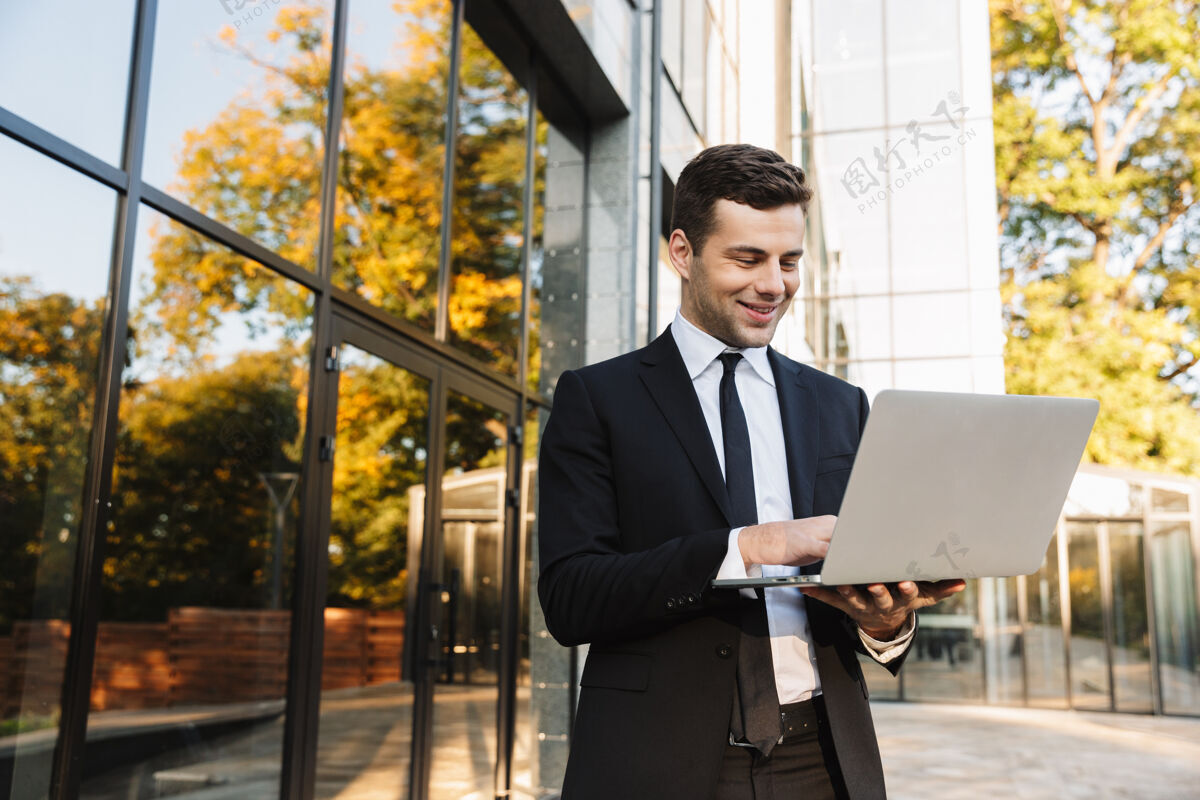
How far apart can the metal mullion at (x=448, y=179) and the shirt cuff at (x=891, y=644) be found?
3909 millimetres

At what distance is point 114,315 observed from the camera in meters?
2.81

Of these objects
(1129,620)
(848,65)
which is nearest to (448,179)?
(848,65)

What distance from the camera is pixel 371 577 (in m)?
4.45

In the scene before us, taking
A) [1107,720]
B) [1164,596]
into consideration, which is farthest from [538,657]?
[1164,596]

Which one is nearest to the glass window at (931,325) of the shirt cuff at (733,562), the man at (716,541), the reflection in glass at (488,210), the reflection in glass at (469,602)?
the reflection in glass at (488,210)

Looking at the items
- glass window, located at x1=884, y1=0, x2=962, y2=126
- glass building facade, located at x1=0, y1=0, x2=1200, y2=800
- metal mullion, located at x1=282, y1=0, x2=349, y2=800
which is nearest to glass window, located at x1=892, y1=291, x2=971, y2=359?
glass window, located at x1=884, y1=0, x2=962, y2=126

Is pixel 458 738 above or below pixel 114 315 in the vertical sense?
below

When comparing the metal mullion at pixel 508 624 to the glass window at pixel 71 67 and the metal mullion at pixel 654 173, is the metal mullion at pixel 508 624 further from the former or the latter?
the glass window at pixel 71 67

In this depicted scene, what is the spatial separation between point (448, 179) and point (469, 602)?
2084 mm

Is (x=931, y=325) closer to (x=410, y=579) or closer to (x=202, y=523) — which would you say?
(x=410, y=579)

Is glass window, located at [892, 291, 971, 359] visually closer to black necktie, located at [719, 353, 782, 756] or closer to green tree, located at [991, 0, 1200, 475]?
green tree, located at [991, 0, 1200, 475]

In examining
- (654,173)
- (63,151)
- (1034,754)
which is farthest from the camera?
(1034,754)

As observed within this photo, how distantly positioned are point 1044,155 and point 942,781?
32.2ft

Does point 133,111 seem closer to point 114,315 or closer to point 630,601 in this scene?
point 114,315
